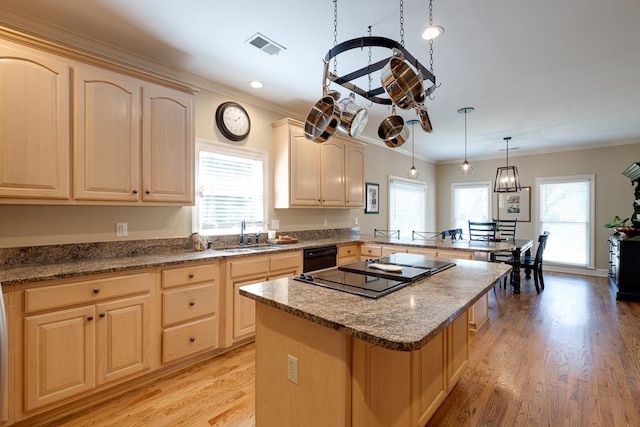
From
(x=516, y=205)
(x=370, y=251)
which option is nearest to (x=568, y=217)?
(x=516, y=205)

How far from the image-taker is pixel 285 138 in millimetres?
3699

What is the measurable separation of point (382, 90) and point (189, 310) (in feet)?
7.10

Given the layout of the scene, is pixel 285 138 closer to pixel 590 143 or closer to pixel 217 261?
pixel 217 261

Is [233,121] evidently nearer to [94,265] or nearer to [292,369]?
[94,265]

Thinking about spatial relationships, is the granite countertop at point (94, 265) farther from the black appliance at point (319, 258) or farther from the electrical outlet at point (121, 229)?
the black appliance at point (319, 258)

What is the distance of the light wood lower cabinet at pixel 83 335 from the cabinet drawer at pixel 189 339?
0.47 ft

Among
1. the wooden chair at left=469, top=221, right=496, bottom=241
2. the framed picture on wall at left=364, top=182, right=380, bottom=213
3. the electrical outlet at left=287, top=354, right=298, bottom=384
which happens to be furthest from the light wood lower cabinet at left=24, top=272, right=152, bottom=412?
the wooden chair at left=469, top=221, right=496, bottom=241

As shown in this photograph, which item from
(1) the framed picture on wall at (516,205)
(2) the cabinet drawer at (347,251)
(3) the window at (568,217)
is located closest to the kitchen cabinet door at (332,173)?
(2) the cabinet drawer at (347,251)

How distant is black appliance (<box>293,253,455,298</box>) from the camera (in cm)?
154

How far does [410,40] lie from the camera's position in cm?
247

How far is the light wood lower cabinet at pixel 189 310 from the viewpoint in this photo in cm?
239

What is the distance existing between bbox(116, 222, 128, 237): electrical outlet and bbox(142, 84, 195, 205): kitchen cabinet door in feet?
1.19

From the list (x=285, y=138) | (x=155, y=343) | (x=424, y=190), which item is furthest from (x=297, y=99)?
(x=424, y=190)

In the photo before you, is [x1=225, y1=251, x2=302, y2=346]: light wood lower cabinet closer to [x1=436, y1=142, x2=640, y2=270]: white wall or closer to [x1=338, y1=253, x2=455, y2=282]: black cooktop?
[x1=338, y1=253, x2=455, y2=282]: black cooktop
